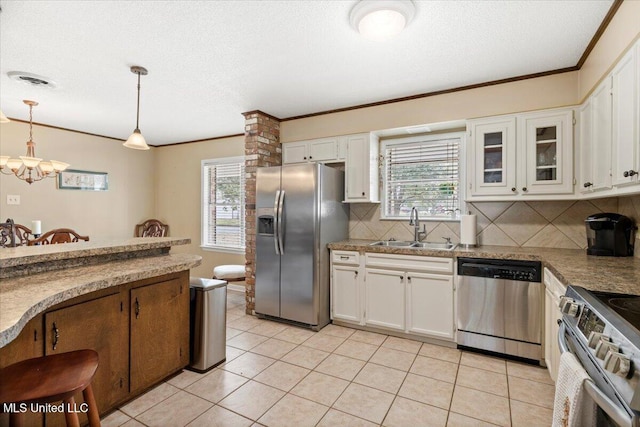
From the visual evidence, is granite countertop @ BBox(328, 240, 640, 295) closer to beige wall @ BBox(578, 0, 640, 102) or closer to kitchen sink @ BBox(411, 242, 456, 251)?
kitchen sink @ BBox(411, 242, 456, 251)

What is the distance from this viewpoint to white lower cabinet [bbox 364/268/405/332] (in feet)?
10.3

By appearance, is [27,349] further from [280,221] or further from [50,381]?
[280,221]

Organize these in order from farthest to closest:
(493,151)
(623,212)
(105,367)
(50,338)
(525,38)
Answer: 1. (493,151)
2. (623,212)
3. (525,38)
4. (105,367)
5. (50,338)

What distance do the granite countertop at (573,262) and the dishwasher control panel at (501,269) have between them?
0.05 meters

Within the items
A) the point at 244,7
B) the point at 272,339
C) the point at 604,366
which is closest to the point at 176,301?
the point at 272,339

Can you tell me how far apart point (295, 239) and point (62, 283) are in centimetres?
210

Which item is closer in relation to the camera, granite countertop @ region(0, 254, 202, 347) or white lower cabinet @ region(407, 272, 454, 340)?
granite countertop @ region(0, 254, 202, 347)

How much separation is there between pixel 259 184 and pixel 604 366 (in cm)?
319

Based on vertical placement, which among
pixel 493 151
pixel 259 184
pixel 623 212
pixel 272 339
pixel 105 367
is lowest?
pixel 272 339

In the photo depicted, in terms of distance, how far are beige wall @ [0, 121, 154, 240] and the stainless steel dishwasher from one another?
5.41 meters

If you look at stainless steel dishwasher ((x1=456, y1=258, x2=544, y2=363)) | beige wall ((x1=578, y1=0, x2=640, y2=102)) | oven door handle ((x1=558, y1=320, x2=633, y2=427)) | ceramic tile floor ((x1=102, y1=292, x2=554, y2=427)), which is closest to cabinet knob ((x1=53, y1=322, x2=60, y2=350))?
ceramic tile floor ((x1=102, y1=292, x2=554, y2=427))

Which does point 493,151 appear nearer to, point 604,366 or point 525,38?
point 525,38

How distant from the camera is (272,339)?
3141mm

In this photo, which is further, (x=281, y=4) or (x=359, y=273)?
(x=359, y=273)
